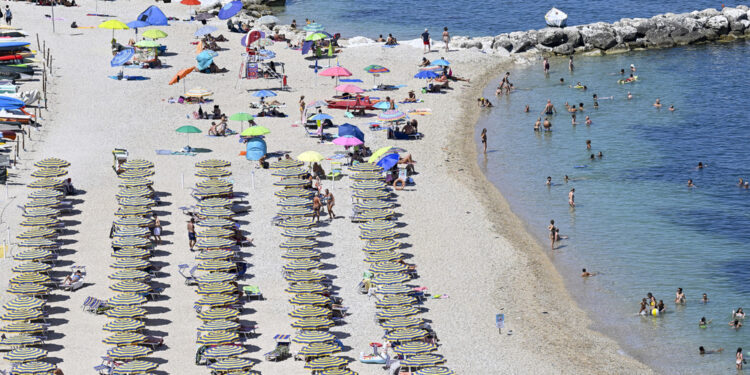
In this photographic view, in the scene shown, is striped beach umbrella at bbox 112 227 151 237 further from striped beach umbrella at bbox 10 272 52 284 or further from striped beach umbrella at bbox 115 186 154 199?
striped beach umbrella at bbox 10 272 52 284

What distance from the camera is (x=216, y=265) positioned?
1713 inches

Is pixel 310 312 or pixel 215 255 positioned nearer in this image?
pixel 310 312

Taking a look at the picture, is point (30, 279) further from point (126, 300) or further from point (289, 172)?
point (289, 172)

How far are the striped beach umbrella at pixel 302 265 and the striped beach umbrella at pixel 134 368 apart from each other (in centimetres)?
832

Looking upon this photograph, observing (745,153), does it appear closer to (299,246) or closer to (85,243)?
(299,246)

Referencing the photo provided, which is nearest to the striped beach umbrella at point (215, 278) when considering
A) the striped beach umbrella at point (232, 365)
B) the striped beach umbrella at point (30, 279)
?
the striped beach umbrella at point (232, 365)

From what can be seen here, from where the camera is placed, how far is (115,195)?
52156 millimetres

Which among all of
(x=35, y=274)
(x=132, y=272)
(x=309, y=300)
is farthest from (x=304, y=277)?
(x=35, y=274)

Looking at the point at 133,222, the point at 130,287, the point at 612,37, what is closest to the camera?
the point at 130,287

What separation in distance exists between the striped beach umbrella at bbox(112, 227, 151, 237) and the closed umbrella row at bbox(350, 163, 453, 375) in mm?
8619

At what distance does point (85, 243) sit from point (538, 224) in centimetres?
1985

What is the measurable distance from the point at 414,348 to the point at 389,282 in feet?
16.8

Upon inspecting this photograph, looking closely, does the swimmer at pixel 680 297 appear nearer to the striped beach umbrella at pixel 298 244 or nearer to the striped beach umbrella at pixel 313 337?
the striped beach umbrella at pixel 313 337

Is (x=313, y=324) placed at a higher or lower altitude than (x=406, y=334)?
higher
